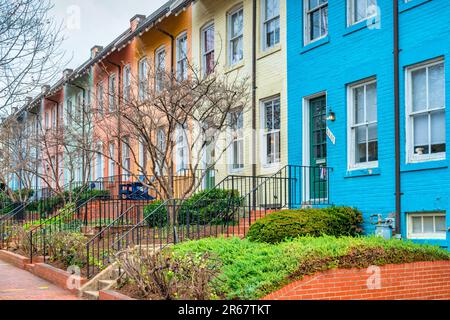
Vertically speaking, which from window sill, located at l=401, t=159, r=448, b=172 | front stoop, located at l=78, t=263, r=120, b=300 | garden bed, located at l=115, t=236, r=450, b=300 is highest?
window sill, located at l=401, t=159, r=448, b=172

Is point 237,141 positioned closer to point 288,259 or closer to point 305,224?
point 305,224

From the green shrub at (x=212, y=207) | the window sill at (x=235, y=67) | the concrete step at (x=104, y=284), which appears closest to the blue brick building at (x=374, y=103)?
the green shrub at (x=212, y=207)

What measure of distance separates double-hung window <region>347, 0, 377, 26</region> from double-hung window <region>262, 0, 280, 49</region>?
112 inches

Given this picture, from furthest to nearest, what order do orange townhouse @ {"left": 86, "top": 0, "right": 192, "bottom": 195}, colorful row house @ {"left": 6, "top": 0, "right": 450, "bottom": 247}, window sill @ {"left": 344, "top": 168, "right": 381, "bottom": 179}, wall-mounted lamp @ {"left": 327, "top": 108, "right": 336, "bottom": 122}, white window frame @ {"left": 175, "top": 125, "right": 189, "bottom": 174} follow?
white window frame @ {"left": 175, "top": 125, "right": 189, "bottom": 174}
orange townhouse @ {"left": 86, "top": 0, "right": 192, "bottom": 195}
wall-mounted lamp @ {"left": 327, "top": 108, "right": 336, "bottom": 122}
window sill @ {"left": 344, "top": 168, "right": 381, "bottom": 179}
colorful row house @ {"left": 6, "top": 0, "right": 450, "bottom": 247}

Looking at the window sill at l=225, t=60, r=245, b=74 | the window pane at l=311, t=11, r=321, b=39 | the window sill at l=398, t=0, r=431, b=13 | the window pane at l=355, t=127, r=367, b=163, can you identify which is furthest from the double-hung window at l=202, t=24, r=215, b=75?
the window sill at l=398, t=0, r=431, b=13

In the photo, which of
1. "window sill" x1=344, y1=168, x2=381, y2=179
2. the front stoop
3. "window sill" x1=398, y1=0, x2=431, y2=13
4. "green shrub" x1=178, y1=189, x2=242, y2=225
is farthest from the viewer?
"green shrub" x1=178, y1=189, x2=242, y2=225

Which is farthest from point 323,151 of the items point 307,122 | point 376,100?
point 376,100

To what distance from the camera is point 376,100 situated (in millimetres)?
12703

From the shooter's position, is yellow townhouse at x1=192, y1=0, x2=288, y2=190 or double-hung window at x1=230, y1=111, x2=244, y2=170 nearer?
yellow townhouse at x1=192, y1=0, x2=288, y2=190

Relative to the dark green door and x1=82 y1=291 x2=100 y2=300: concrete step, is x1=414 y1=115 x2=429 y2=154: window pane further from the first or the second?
x1=82 y1=291 x2=100 y2=300: concrete step

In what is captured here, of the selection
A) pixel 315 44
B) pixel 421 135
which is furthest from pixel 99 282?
pixel 315 44

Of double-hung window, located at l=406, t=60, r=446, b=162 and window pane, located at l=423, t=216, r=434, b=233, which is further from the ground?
double-hung window, located at l=406, t=60, r=446, b=162

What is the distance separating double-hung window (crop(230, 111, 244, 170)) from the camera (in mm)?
17047

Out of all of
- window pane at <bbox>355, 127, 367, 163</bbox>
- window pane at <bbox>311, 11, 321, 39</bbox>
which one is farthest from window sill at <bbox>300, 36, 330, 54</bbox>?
window pane at <bbox>355, 127, 367, 163</bbox>
